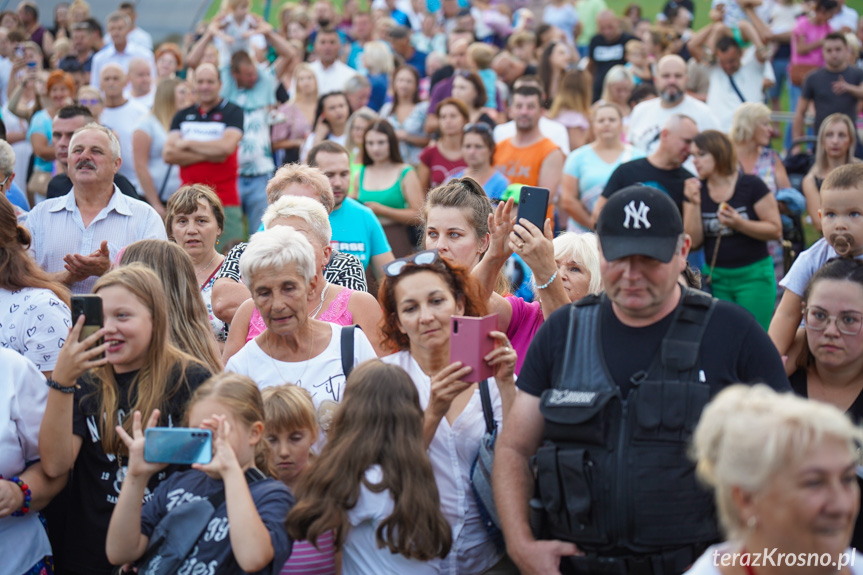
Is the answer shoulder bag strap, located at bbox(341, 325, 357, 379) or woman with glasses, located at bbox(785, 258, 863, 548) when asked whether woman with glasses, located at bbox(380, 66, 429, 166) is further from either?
woman with glasses, located at bbox(785, 258, 863, 548)

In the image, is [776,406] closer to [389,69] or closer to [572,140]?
[572,140]

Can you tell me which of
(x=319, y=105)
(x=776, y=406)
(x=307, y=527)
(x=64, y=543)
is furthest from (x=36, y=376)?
(x=319, y=105)

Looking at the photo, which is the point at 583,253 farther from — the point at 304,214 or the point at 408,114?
the point at 408,114

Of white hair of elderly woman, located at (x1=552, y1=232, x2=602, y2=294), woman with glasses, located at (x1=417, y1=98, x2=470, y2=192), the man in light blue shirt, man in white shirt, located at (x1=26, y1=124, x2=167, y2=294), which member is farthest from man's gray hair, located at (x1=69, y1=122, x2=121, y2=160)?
woman with glasses, located at (x1=417, y1=98, x2=470, y2=192)

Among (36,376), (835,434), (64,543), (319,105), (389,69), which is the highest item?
(389,69)

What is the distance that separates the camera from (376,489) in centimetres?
295

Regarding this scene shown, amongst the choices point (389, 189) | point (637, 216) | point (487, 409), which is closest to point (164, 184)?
point (389, 189)

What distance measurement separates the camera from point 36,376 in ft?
11.4

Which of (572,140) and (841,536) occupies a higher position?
(572,140)

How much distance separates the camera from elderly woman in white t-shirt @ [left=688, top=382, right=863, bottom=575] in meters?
1.99

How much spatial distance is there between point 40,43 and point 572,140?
981 centimetres

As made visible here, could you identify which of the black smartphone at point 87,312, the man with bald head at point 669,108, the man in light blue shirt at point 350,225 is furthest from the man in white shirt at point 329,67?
the black smartphone at point 87,312

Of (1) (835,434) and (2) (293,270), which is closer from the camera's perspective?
(1) (835,434)

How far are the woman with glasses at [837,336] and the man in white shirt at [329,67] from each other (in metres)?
8.18
